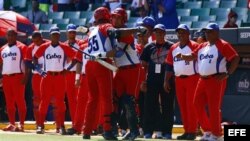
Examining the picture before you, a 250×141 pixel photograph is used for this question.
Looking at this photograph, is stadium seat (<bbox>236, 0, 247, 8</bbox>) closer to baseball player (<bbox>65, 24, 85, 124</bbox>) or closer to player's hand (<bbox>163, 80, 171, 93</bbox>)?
baseball player (<bbox>65, 24, 85, 124</bbox>)

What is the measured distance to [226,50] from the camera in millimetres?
12750

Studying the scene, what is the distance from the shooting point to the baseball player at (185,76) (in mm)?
14047

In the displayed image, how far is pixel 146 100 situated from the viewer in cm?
1471

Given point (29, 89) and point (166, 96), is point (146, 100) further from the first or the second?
point (29, 89)

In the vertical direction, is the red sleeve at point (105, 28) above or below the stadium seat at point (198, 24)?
above

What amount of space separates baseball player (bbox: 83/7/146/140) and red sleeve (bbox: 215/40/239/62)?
1251mm

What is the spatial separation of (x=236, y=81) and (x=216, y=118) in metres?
5.10

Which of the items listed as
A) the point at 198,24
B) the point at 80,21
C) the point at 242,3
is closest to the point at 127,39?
the point at 198,24

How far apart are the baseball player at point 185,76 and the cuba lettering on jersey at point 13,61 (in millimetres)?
3454

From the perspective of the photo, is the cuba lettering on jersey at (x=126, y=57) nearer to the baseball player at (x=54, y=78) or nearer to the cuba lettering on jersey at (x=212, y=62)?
the cuba lettering on jersey at (x=212, y=62)

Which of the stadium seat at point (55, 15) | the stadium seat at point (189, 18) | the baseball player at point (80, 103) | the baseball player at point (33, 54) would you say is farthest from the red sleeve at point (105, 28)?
the stadium seat at point (55, 15)

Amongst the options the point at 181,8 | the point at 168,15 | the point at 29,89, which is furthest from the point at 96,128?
the point at 181,8

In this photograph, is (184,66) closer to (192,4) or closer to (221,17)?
(221,17)

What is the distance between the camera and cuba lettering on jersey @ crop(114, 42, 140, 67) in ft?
42.3
